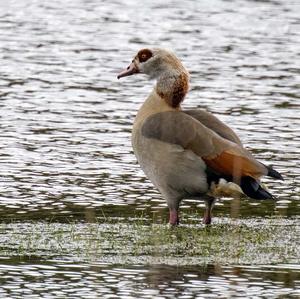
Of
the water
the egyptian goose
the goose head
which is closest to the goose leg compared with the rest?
the egyptian goose

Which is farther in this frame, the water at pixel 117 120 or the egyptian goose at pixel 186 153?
the egyptian goose at pixel 186 153

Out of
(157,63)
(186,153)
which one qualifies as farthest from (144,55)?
(186,153)

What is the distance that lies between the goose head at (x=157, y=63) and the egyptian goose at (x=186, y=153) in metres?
0.14

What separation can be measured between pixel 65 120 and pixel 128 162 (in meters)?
2.47

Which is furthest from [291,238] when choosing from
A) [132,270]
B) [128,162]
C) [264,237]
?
[128,162]

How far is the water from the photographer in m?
9.78

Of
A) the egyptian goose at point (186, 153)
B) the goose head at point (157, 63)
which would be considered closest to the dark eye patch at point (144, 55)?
the goose head at point (157, 63)

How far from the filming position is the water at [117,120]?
978 centimetres

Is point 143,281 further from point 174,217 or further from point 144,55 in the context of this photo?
point 144,55

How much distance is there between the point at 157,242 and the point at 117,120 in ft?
20.8

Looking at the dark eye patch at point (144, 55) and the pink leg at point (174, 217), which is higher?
the dark eye patch at point (144, 55)

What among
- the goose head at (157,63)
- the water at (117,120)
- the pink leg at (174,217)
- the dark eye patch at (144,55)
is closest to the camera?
the water at (117,120)

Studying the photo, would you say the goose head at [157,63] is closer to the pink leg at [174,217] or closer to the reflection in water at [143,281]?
the pink leg at [174,217]

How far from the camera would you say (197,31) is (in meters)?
25.1
